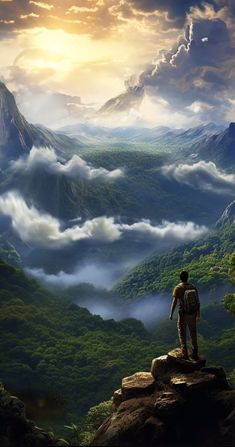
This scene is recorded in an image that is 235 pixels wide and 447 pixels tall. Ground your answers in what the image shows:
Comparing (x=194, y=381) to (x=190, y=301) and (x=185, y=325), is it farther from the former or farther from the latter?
(x=190, y=301)

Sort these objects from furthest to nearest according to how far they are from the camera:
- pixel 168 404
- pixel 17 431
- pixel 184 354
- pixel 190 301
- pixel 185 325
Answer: pixel 17 431, pixel 184 354, pixel 185 325, pixel 190 301, pixel 168 404

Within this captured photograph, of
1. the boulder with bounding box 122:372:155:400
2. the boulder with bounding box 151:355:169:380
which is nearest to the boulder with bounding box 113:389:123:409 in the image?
the boulder with bounding box 122:372:155:400

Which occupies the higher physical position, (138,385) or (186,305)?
(186,305)

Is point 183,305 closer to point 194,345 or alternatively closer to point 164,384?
point 194,345

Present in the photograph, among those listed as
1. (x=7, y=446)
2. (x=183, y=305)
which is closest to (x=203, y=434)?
(x=183, y=305)

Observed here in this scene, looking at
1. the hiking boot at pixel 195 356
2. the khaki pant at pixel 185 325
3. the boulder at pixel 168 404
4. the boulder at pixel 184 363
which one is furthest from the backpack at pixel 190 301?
the boulder at pixel 168 404

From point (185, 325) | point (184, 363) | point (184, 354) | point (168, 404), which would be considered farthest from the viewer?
point (184, 354)

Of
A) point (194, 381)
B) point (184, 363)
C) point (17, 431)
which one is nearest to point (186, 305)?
point (184, 363)

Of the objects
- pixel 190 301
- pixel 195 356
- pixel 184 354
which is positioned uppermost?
pixel 190 301

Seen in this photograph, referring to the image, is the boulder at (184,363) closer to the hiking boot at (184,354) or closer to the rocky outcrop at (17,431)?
the hiking boot at (184,354)
